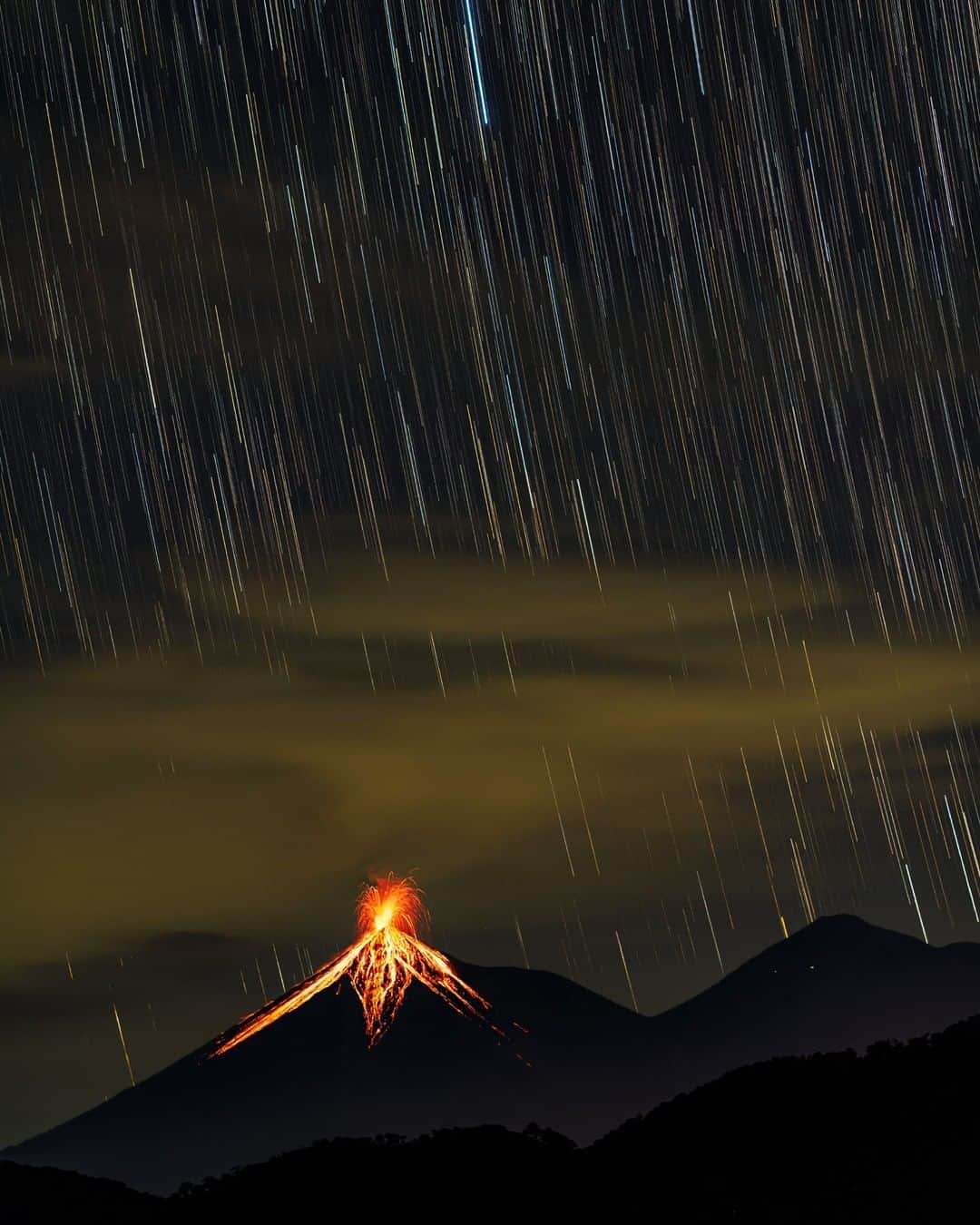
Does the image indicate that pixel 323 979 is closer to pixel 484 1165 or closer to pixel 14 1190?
pixel 14 1190

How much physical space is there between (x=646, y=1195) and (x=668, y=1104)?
780cm

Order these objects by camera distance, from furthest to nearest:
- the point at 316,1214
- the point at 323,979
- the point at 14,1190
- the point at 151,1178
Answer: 1. the point at 151,1178
2. the point at 323,979
3. the point at 14,1190
4. the point at 316,1214

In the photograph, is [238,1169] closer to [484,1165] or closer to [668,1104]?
[484,1165]

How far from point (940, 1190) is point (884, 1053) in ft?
39.7

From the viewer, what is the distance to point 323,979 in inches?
4963

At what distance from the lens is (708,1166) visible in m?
40.2

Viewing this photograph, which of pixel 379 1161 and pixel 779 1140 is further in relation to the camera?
pixel 379 1161

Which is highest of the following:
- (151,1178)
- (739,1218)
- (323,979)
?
(739,1218)

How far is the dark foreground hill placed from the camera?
118ft

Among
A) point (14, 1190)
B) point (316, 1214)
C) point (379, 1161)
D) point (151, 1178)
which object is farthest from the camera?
point (151, 1178)

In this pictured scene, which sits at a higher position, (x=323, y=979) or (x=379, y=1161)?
(x=379, y=1161)

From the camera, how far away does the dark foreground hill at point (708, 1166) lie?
35969 millimetres

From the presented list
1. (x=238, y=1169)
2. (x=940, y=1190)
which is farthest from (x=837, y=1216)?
(x=238, y=1169)

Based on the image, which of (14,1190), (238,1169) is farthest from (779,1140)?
(14,1190)
